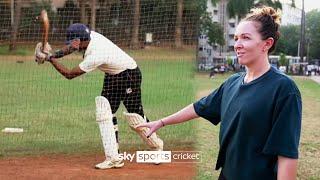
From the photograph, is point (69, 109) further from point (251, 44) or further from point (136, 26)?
point (251, 44)

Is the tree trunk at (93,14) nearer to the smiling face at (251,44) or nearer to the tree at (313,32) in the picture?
the smiling face at (251,44)

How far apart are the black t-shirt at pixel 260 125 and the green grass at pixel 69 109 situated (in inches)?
191

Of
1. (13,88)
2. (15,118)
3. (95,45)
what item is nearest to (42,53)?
(95,45)

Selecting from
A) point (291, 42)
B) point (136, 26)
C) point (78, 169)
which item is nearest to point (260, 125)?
point (78, 169)

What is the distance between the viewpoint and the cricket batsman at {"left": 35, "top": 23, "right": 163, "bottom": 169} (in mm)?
6047

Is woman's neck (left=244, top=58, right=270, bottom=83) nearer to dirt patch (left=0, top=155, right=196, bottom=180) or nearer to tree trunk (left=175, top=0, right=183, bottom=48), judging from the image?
dirt patch (left=0, top=155, right=196, bottom=180)

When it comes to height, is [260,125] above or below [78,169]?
above

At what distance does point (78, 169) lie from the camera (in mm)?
6168

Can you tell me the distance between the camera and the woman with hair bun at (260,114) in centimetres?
230

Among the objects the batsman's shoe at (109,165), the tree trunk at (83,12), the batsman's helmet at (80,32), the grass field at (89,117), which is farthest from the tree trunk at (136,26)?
the batsman's shoe at (109,165)

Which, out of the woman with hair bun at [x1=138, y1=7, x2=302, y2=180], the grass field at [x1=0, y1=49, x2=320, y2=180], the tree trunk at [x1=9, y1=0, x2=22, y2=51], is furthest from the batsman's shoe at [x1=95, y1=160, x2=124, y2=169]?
the tree trunk at [x1=9, y1=0, x2=22, y2=51]

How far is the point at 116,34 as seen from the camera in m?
14.3

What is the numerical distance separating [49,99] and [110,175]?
7980 millimetres

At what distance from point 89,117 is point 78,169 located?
4151 mm
